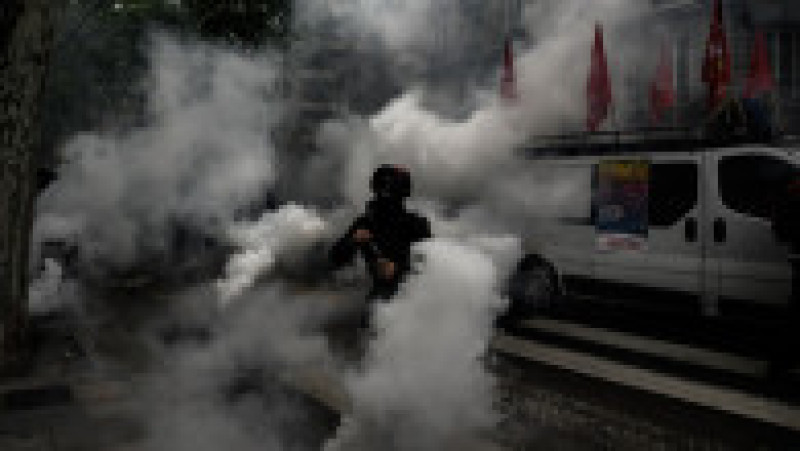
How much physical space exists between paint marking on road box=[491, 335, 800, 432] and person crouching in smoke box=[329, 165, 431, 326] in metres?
2.34

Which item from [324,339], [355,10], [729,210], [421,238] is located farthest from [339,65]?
[421,238]

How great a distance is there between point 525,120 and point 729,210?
2.40 metres

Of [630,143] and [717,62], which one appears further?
[717,62]

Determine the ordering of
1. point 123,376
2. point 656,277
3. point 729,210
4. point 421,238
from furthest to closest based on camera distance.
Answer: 1. point 656,277
2. point 729,210
3. point 123,376
4. point 421,238

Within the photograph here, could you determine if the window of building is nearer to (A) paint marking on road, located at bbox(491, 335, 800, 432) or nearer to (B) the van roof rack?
(B) the van roof rack

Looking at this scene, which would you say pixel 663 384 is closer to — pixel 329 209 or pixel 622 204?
pixel 622 204

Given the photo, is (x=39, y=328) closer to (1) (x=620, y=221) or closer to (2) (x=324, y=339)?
(2) (x=324, y=339)

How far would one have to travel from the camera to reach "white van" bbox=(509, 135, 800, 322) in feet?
23.6

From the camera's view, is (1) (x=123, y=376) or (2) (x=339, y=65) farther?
(2) (x=339, y=65)

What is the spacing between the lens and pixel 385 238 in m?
5.10

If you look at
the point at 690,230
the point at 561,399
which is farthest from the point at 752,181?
the point at 561,399

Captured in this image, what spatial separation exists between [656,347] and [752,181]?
1726 millimetres

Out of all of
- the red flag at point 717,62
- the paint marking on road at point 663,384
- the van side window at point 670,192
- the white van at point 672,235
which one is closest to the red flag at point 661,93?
the red flag at point 717,62

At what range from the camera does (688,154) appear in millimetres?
7750
